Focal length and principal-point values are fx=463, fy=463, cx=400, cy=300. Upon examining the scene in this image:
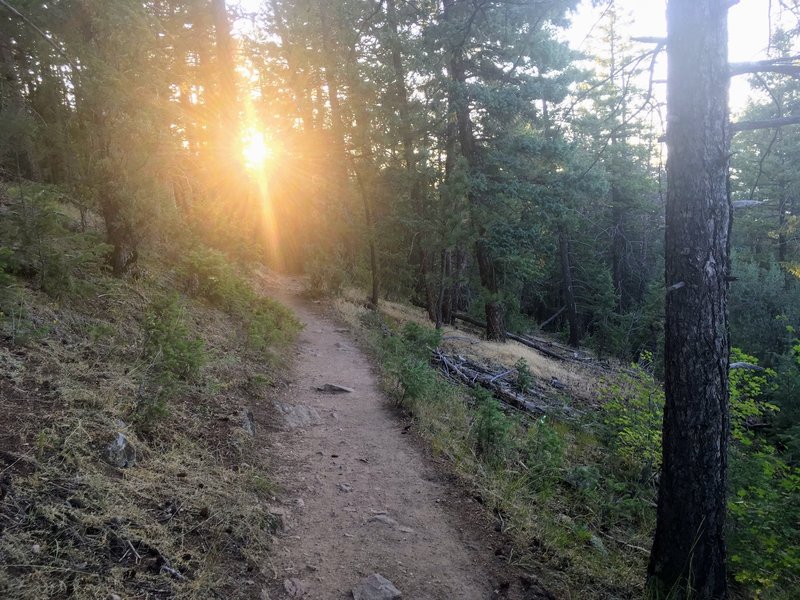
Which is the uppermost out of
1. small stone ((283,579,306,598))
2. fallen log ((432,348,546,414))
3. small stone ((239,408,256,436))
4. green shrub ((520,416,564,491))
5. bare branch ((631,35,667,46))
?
bare branch ((631,35,667,46))

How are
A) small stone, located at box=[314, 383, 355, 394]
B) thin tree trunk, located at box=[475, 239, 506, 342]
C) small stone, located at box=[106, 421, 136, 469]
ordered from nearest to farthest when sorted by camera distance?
small stone, located at box=[106, 421, 136, 469], small stone, located at box=[314, 383, 355, 394], thin tree trunk, located at box=[475, 239, 506, 342]

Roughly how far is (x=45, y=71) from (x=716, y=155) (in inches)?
333

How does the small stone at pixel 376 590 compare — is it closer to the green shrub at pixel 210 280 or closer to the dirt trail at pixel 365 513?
the dirt trail at pixel 365 513

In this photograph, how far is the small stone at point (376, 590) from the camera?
11.0 feet

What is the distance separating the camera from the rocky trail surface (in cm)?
353

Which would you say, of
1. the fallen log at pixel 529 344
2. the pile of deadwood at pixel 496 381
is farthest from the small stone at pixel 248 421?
the fallen log at pixel 529 344

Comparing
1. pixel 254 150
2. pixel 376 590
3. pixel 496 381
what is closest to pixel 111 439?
pixel 376 590

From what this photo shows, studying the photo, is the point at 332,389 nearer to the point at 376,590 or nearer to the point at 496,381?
the point at 496,381

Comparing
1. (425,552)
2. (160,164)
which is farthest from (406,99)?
(425,552)

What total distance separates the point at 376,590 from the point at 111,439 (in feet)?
7.98

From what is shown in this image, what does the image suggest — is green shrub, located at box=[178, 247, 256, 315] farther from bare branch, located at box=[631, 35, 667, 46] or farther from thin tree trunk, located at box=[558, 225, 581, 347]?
thin tree trunk, located at box=[558, 225, 581, 347]

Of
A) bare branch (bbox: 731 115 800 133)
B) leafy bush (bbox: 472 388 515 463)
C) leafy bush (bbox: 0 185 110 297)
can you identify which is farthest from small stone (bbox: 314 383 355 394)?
bare branch (bbox: 731 115 800 133)

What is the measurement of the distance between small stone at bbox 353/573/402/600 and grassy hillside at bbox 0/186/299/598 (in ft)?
2.42

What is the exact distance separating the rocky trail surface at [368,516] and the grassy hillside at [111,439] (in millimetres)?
307
